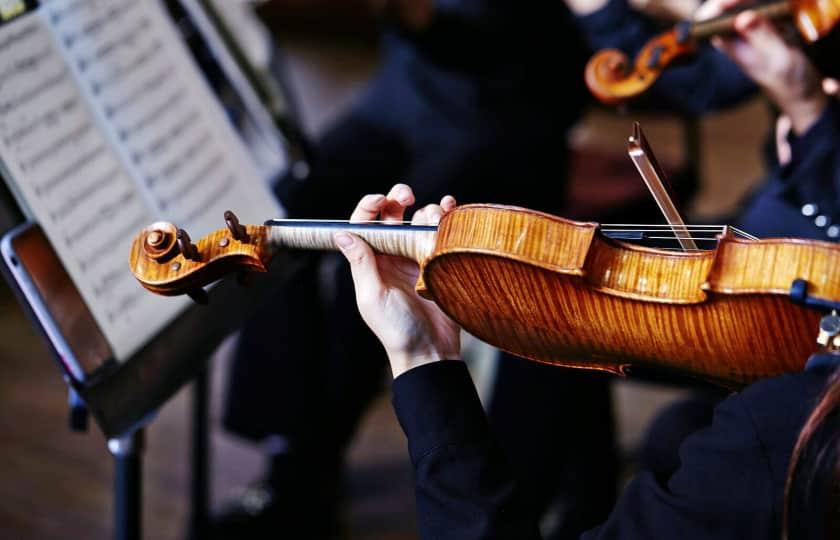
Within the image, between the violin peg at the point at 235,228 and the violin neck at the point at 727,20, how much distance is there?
0.75 meters

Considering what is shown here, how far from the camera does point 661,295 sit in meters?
0.73

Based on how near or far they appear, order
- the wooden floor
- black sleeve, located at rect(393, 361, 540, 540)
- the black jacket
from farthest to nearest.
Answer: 1. the wooden floor
2. black sleeve, located at rect(393, 361, 540, 540)
3. the black jacket

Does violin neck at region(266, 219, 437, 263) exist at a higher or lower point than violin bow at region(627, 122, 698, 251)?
higher

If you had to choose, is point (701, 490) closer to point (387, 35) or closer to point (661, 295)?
point (661, 295)

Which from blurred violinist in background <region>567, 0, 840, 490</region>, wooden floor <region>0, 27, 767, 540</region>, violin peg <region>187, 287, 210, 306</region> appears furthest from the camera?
wooden floor <region>0, 27, 767, 540</region>

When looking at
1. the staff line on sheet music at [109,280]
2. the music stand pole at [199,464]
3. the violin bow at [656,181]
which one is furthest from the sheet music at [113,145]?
the violin bow at [656,181]

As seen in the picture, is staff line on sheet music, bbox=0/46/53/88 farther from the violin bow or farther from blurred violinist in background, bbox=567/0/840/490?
blurred violinist in background, bbox=567/0/840/490

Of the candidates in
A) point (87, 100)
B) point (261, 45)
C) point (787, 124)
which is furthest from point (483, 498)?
point (261, 45)

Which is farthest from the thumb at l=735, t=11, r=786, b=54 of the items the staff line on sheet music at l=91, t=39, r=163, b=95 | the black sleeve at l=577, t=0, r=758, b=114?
the staff line on sheet music at l=91, t=39, r=163, b=95

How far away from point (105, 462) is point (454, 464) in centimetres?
122

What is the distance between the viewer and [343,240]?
0.81m

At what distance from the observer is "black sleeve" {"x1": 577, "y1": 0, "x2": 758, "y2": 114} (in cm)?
151

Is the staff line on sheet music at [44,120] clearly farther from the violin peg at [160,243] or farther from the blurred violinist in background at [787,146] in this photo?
the blurred violinist in background at [787,146]

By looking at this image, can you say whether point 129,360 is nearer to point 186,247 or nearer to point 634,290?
point 186,247
